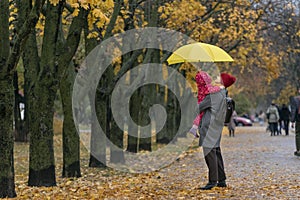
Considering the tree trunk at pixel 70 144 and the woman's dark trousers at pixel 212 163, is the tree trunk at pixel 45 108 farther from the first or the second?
the woman's dark trousers at pixel 212 163

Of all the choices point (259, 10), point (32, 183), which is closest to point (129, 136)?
point (259, 10)

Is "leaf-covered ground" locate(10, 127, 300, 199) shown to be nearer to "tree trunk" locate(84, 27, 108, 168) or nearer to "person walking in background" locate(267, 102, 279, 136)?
"tree trunk" locate(84, 27, 108, 168)

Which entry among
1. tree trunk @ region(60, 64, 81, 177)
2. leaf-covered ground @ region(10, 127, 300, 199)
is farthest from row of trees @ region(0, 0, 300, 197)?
leaf-covered ground @ region(10, 127, 300, 199)

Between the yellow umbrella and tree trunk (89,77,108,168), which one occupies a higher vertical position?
the yellow umbrella

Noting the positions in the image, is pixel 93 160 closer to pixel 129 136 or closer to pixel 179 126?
pixel 129 136

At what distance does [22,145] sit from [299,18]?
52.6 ft

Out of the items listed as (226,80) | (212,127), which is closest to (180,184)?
(212,127)

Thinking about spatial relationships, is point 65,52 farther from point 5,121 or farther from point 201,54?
point 201,54

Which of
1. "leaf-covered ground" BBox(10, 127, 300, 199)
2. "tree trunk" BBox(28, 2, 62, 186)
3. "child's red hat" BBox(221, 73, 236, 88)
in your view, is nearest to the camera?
"leaf-covered ground" BBox(10, 127, 300, 199)

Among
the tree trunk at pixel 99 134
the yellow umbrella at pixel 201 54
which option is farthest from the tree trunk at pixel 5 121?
the tree trunk at pixel 99 134

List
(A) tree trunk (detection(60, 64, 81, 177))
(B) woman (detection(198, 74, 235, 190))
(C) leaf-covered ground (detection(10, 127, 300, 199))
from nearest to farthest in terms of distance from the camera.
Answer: (C) leaf-covered ground (detection(10, 127, 300, 199))
(B) woman (detection(198, 74, 235, 190))
(A) tree trunk (detection(60, 64, 81, 177))

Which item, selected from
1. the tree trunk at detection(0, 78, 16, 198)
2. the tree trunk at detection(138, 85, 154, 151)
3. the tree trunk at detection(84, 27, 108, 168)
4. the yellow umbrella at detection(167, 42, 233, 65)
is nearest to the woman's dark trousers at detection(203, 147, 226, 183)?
the yellow umbrella at detection(167, 42, 233, 65)

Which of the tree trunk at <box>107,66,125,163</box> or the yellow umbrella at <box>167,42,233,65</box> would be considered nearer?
the yellow umbrella at <box>167,42,233,65</box>

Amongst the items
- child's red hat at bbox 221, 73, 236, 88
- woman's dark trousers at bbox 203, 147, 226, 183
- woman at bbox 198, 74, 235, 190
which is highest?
child's red hat at bbox 221, 73, 236, 88
